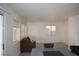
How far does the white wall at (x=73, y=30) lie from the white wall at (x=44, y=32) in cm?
23

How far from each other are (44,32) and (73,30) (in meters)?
1.31

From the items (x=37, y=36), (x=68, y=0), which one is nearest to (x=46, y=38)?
(x=37, y=36)

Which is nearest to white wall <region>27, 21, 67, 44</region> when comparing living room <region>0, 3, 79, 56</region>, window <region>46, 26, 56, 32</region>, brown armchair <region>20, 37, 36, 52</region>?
living room <region>0, 3, 79, 56</region>

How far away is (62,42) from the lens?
5.92 m

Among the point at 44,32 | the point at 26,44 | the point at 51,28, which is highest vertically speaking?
the point at 51,28

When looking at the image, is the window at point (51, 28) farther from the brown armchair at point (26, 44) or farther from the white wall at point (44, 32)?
the brown armchair at point (26, 44)

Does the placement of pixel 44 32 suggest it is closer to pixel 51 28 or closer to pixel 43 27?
pixel 43 27

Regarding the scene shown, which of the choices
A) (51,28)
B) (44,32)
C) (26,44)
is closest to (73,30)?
(51,28)

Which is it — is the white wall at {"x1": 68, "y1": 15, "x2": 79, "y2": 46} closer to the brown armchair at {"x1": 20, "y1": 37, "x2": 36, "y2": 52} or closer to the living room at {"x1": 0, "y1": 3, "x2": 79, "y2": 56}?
the living room at {"x1": 0, "y1": 3, "x2": 79, "y2": 56}

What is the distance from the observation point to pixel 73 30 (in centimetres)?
577

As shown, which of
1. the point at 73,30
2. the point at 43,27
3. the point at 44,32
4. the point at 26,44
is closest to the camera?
the point at 26,44

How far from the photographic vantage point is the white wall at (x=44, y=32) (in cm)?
543

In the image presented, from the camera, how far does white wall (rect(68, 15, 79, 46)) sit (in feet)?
17.5

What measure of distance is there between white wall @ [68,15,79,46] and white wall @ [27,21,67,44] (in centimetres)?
23
